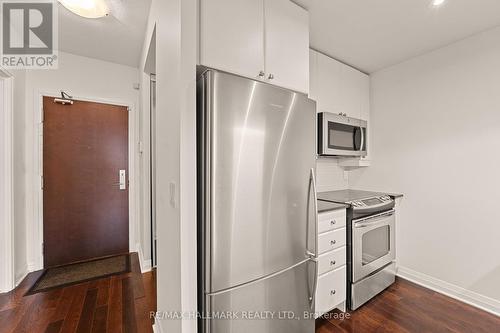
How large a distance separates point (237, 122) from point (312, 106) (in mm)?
637

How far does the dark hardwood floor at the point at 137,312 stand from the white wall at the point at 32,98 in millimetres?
524

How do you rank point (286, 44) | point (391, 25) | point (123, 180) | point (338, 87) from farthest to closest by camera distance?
point (123, 180) < point (338, 87) < point (391, 25) < point (286, 44)

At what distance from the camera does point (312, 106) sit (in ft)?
4.89

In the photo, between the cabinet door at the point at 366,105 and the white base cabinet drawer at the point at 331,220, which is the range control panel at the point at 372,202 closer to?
the white base cabinet drawer at the point at 331,220

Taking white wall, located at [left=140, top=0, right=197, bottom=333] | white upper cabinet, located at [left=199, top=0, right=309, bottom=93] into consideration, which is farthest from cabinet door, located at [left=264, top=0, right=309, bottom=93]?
white wall, located at [left=140, top=0, right=197, bottom=333]

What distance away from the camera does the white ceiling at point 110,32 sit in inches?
74.6

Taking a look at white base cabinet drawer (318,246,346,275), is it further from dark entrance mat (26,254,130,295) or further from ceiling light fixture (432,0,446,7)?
dark entrance mat (26,254,130,295)

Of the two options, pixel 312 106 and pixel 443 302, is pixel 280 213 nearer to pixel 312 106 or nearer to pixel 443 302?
pixel 312 106

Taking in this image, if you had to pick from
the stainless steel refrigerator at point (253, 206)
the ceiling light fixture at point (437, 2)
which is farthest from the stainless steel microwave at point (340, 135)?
the ceiling light fixture at point (437, 2)

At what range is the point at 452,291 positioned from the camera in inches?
84.0

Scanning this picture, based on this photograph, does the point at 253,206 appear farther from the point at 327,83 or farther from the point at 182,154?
the point at 327,83

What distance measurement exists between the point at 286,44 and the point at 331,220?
1382 millimetres

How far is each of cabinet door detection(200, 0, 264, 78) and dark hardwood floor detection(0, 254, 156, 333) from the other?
2001mm

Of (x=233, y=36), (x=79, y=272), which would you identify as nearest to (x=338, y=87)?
(x=233, y=36)
